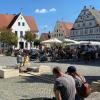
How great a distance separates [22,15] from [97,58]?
152 ft

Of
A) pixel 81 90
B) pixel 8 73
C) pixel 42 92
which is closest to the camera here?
pixel 81 90

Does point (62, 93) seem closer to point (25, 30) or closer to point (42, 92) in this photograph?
point (42, 92)

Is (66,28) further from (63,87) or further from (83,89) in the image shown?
(63,87)

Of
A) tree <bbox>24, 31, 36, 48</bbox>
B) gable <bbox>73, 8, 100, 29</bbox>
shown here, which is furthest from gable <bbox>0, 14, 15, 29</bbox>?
gable <bbox>73, 8, 100, 29</bbox>

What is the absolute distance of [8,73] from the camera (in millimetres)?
18547

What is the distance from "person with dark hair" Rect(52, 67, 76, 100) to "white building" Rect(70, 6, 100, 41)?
241 feet

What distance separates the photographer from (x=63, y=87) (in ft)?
22.8

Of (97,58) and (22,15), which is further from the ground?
(22,15)

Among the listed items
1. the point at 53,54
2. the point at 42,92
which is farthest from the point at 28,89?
the point at 53,54

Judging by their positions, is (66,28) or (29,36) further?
(66,28)

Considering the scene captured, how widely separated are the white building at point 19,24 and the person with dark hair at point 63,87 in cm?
7409

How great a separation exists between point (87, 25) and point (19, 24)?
15.3 metres

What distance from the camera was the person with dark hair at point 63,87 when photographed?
689 cm

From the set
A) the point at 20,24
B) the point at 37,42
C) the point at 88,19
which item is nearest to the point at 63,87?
the point at 37,42
